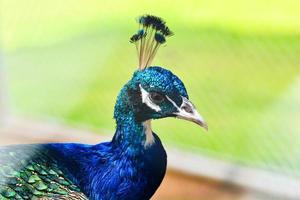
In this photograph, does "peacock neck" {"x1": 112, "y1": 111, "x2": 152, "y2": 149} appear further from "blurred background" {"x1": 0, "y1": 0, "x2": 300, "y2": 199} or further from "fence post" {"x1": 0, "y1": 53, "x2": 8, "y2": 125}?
"fence post" {"x1": 0, "y1": 53, "x2": 8, "y2": 125}

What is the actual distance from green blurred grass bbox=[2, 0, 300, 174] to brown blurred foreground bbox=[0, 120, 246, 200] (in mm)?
45

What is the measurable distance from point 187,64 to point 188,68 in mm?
49

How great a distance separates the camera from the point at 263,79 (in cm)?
187

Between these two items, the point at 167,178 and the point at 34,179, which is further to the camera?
the point at 167,178

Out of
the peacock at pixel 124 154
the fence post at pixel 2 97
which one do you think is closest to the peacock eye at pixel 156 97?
the peacock at pixel 124 154

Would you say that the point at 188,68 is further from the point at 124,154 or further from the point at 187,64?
the point at 124,154

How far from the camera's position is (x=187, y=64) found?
1.33 metres

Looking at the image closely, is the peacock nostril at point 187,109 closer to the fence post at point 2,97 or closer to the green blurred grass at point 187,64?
the green blurred grass at point 187,64

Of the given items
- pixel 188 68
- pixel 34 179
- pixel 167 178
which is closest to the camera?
pixel 34 179

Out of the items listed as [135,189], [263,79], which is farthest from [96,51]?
[263,79]

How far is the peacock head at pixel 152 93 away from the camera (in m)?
0.93

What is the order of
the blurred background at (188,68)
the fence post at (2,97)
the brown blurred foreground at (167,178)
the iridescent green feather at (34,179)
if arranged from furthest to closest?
1. the fence post at (2,97)
2. the brown blurred foreground at (167,178)
3. the blurred background at (188,68)
4. the iridescent green feather at (34,179)

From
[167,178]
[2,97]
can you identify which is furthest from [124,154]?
[2,97]

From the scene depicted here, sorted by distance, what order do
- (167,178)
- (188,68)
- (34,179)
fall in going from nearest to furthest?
(34,179), (188,68), (167,178)
